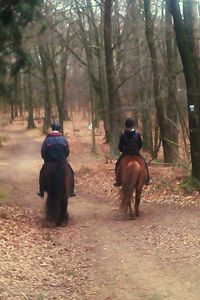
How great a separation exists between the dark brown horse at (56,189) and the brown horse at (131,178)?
1392mm

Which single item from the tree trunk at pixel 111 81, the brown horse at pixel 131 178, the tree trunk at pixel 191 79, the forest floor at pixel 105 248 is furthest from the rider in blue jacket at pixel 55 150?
the tree trunk at pixel 111 81

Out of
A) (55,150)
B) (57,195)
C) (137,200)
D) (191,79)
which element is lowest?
(137,200)

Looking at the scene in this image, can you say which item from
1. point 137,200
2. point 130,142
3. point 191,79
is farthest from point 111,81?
point 137,200

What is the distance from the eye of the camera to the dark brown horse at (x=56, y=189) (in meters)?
12.8

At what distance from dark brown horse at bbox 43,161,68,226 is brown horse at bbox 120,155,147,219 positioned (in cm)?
139

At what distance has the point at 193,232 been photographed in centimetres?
1072

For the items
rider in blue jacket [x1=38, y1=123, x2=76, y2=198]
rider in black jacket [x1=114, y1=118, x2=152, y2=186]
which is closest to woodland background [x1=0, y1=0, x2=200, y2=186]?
rider in black jacket [x1=114, y1=118, x2=152, y2=186]

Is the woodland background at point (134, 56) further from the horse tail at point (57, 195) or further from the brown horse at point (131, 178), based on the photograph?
the horse tail at point (57, 195)

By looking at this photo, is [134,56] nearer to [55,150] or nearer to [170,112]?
[170,112]

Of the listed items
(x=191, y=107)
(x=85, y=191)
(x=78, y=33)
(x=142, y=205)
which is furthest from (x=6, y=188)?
(x=78, y=33)

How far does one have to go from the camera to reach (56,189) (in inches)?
506

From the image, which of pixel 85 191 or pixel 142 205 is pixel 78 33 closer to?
pixel 85 191

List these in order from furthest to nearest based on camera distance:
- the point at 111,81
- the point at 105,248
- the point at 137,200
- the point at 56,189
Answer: the point at 111,81, the point at 137,200, the point at 56,189, the point at 105,248

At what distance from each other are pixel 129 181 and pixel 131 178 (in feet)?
0.28
